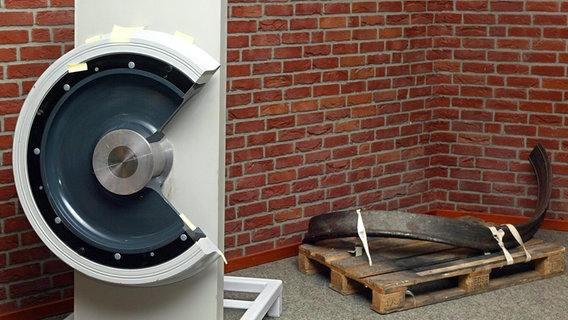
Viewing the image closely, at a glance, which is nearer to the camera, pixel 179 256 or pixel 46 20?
pixel 179 256

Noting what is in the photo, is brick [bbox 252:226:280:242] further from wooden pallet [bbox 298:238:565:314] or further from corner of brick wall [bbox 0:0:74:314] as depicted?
corner of brick wall [bbox 0:0:74:314]

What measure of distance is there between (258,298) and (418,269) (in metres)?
0.82

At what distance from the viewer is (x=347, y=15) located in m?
5.03

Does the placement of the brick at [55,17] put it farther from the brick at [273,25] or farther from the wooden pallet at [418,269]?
the wooden pallet at [418,269]

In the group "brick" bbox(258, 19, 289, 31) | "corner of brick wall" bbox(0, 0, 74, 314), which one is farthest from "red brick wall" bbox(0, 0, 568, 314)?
"corner of brick wall" bbox(0, 0, 74, 314)

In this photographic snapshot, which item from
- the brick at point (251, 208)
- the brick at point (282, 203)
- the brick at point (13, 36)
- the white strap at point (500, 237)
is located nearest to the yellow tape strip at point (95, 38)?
the brick at point (13, 36)

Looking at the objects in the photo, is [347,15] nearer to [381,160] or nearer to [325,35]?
[325,35]

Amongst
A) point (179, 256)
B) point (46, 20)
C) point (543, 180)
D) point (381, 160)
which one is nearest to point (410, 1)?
point (381, 160)

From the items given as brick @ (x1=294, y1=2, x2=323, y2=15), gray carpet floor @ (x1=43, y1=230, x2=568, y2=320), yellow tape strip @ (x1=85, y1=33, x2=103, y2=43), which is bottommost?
gray carpet floor @ (x1=43, y1=230, x2=568, y2=320)

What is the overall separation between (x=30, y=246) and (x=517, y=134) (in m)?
2.88

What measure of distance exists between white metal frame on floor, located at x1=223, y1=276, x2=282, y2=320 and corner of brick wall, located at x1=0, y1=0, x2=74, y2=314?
2.57ft

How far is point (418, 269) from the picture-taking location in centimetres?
436

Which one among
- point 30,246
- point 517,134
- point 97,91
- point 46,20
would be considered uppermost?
point 46,20

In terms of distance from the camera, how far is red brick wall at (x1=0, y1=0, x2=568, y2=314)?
4719 mm
